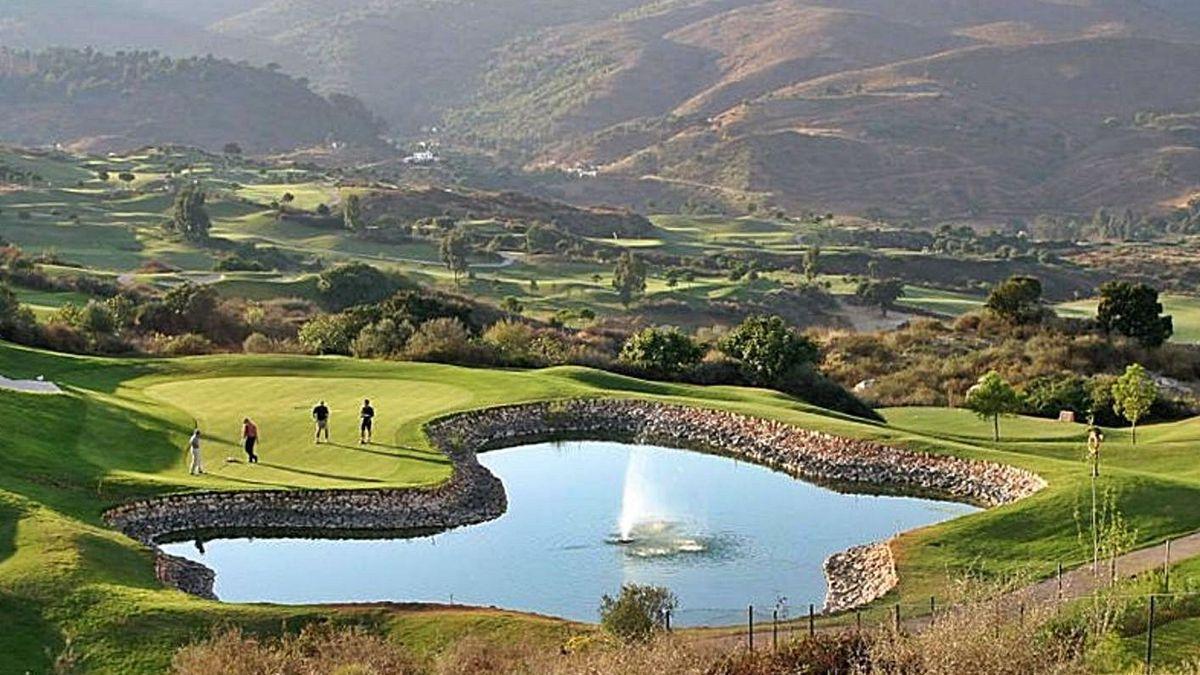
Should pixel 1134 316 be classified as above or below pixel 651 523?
above

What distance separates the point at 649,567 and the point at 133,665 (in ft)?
30.7

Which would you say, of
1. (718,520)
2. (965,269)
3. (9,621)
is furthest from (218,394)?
(965,269)

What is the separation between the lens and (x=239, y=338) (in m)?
52.7

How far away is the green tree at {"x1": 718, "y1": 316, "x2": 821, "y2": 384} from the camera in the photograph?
4562 cm

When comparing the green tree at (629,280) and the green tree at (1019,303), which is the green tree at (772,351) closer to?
the green tree at (1019,303)

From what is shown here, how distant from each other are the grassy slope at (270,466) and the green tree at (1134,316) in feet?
51.6

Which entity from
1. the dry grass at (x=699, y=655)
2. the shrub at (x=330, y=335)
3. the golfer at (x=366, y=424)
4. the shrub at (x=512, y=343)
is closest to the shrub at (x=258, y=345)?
the shrub at (x=330, y=335)

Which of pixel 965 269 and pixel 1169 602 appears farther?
pixel 965 269

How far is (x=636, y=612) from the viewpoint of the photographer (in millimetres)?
18156

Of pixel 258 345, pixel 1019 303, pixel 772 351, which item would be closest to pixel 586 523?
pixel 772 351

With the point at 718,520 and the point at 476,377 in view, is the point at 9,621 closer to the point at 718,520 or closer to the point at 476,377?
the point at 718,520

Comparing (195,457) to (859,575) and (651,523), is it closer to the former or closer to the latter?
(651,523)

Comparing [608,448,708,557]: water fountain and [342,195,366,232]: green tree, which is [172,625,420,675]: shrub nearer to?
[608,448,708,557]: water fountain

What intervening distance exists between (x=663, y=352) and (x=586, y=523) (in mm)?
19169
